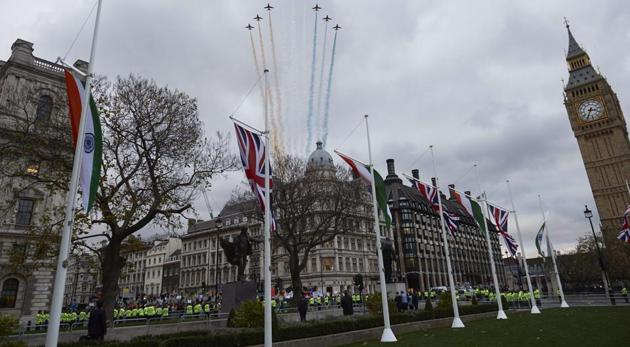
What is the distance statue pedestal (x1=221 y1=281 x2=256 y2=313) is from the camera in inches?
789

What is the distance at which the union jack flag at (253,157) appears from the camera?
1336cm

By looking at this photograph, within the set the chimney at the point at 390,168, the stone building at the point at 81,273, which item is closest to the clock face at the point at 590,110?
the chimney at the point at 390,168

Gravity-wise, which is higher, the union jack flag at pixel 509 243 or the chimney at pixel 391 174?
the chimney at pixel 391 174

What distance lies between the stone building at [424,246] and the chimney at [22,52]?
7324 cm

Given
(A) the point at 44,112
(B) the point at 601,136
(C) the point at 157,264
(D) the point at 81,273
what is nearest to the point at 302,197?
(A) the point at 44,112

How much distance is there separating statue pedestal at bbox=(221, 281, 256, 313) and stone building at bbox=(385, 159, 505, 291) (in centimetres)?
6926

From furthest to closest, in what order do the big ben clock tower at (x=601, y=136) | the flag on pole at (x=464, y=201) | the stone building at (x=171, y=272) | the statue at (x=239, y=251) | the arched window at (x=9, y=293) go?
1. the stone building at (x=171, y=272)
2. the big ben clock tower at (x=601, y=136)
3. the arched window at (x=9, y=293)
4. the flag on pole at (x=464, y=201)
5. the statue at (x=239, y=251)

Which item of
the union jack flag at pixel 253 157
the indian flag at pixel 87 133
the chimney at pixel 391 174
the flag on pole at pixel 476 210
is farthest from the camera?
the chimney at pixel 391 174

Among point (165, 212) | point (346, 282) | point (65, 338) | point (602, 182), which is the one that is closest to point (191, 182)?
point (165, 212)

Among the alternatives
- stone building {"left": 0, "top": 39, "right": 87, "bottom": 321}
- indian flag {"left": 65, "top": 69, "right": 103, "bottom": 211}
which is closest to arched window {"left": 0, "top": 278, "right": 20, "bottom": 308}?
stone building {"left": 0, "top": 39, "right": 87, "bottom": 321}

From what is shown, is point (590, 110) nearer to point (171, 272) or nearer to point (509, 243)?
point (509, 243)

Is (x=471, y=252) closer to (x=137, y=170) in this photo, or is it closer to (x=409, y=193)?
(x=409, y=193)

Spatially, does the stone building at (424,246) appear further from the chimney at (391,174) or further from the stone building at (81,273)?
the stone building at (81,273)

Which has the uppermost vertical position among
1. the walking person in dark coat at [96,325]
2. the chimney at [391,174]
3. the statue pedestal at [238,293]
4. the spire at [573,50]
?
the spire at [573,50]
